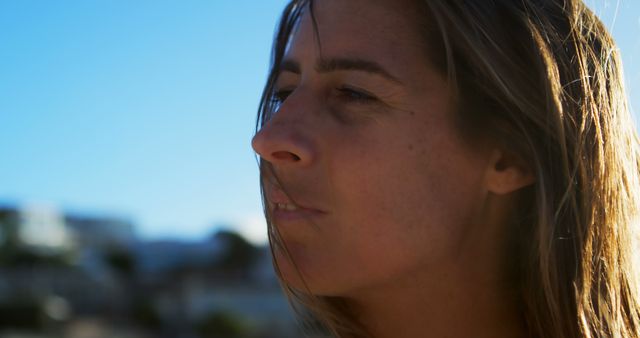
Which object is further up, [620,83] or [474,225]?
[620,83]

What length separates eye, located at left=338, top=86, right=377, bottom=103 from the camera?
192 cm

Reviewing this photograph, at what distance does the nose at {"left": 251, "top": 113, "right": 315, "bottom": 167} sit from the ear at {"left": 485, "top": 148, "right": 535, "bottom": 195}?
415 millimetres

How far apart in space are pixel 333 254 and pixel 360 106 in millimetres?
336

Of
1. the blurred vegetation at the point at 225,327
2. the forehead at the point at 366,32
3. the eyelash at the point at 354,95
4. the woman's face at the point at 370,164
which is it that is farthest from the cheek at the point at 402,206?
the blurred vegetation at the point at 225,327

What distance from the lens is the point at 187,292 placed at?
1612 inches

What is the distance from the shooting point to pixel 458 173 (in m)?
1.91

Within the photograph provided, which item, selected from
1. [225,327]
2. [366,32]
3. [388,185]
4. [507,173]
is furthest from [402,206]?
[225,327]

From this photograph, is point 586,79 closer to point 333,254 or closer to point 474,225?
point 474,225

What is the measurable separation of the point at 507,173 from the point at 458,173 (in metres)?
0.11

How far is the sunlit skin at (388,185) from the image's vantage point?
6.05 ft

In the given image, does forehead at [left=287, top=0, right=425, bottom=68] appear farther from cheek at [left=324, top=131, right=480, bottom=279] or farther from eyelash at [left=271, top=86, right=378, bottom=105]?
cheek at [left=324, top=131, right=480, bottom=279]

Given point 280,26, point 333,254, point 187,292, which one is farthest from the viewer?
point 187,292

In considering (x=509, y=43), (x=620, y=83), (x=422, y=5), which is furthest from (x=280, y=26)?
(x=620, y=83)

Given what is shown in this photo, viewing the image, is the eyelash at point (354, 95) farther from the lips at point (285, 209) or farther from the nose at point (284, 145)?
the lips at point (285, 209)
